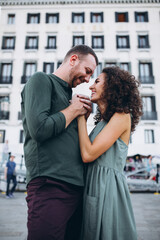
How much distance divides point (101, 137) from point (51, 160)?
0.43m

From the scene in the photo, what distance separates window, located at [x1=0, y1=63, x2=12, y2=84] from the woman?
18.1m

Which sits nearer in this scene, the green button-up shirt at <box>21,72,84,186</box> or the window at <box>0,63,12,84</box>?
the green button-up shirt at <box>21,72,84,186</box>

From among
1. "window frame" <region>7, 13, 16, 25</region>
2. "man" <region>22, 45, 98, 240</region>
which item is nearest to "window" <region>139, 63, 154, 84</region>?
"window frame" <region>7, 13, 16, 25</region>

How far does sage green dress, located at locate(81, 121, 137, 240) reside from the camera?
4.46 ft

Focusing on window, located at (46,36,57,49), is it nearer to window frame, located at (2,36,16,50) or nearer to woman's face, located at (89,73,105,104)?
window frame, located at (2,36,16,50)

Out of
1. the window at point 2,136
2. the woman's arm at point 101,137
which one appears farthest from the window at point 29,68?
the woman's arm at point 101,137

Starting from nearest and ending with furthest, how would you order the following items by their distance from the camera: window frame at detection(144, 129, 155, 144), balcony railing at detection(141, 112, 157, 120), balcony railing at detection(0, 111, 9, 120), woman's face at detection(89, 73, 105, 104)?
woman's face at detection(89, 73, 105, 104)
window frame at detection(144, 129, 155, 144)
balcony railing at detection(141, 112, 157, 120)
balcony railing at detection(0, 111, 9, 120)

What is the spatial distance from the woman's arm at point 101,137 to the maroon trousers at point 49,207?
0.85 feet

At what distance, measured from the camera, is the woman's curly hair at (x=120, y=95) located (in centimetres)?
165

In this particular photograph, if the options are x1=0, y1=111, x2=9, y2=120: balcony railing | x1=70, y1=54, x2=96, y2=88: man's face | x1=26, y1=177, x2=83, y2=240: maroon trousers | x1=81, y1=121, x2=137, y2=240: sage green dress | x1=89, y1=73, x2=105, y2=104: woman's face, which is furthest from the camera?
x1=0, y1=111, x2=9, y2=120: balcony railing

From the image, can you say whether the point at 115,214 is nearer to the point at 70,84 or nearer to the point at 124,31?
the point at 70,84

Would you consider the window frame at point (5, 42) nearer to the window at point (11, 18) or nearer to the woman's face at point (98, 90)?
the window at point (11, 18)

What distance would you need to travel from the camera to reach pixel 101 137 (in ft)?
4.78

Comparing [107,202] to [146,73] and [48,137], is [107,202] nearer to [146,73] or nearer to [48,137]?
[48,137]
